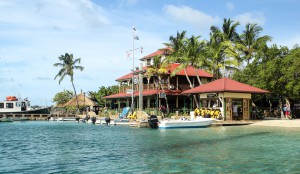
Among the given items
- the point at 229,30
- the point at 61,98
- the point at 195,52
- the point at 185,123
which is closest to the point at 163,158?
the point at 185,123

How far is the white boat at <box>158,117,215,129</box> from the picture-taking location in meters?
29.0

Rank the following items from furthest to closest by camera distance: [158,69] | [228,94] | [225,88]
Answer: [158,69], [228,94], [225,88]

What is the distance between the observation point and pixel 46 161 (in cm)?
1363

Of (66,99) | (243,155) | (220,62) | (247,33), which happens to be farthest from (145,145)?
(66,99)

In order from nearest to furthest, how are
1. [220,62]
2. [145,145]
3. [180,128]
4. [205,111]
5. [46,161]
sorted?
[46,161]
[145,145]
[180,128]
[205,111]
[220,62]

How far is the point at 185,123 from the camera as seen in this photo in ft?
96.3

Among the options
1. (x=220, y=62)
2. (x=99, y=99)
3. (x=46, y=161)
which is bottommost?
(x=46, y=161)

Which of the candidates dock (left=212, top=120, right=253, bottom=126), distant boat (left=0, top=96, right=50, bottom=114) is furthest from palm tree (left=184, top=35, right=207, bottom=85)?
distant boat (left=0, top=96, right=50, bottom=114)

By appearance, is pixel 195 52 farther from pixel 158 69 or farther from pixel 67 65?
pixel 67 65

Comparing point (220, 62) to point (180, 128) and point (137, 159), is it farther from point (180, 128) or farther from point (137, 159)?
point (137, 159)

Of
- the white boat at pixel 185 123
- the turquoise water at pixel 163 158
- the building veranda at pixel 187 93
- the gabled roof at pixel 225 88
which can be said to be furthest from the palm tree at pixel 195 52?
the turquoise water at pixel 163 158

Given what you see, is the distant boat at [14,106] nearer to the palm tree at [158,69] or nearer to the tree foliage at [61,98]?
the tree foliage at [61,98]

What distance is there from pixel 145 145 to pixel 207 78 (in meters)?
31.7

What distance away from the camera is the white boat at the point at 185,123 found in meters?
29.0
